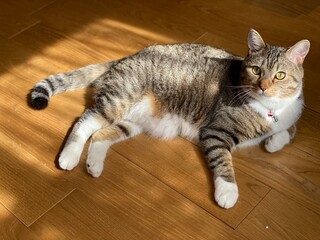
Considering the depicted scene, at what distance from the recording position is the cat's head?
60.7 inches

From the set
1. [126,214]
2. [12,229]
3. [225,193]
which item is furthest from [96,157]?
[225,193]

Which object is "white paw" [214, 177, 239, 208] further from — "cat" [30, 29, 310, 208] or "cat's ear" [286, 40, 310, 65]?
"cat's ear" [286, 40, 310, 65]

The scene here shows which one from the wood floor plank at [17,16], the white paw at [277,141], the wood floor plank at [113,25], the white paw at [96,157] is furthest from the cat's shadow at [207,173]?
the wood floor plank at [17,16]

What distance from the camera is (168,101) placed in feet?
5.79

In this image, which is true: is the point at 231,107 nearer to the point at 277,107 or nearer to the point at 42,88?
the point at 277,107

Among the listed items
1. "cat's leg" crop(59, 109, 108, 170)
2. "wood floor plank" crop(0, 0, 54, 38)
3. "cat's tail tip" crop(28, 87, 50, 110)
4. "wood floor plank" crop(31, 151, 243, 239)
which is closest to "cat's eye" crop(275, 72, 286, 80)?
"wood floor plank" crop(31, 151, 243, 239)

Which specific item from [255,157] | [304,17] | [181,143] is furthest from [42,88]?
[304,17]

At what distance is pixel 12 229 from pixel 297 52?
3.81ft

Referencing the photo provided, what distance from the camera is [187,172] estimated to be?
64.8 inches

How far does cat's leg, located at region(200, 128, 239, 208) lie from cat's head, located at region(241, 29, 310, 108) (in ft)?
0.65

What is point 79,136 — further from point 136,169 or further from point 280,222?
point 280,222

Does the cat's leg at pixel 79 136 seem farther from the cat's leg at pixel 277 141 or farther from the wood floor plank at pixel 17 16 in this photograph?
the wood floor plank at pixel 17 16

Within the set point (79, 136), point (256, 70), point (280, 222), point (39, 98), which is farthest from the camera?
point (39, 98)

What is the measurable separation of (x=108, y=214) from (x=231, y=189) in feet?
1.43
